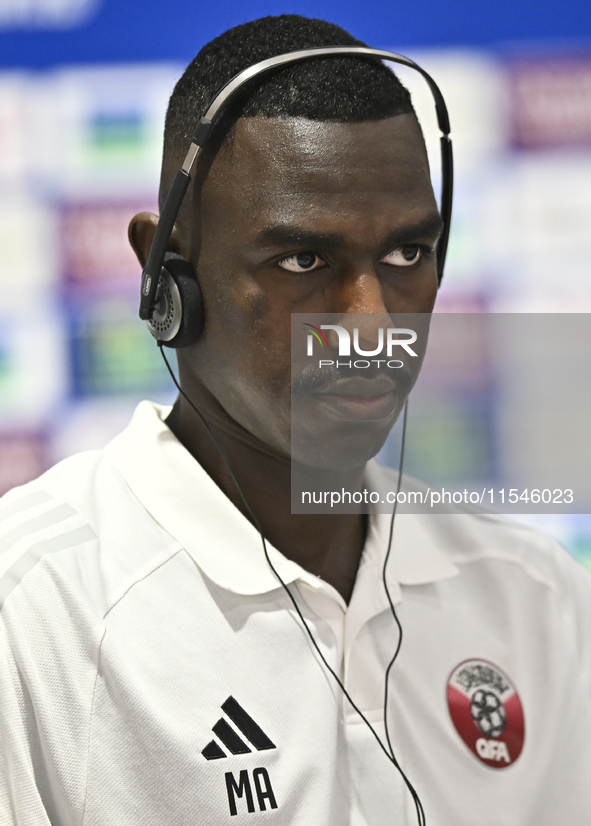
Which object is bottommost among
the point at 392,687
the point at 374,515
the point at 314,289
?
the point at 392,687

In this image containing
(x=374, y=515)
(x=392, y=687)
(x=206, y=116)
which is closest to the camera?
(x=206, y=116)

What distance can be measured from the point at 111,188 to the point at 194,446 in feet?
3.03

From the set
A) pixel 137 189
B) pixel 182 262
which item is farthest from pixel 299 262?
pixel 137 189

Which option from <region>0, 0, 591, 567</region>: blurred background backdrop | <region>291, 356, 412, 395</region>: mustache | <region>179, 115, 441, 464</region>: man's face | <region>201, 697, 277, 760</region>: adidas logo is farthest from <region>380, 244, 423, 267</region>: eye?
<region>0, 0, 591, 567</region>: blurred background backdrop

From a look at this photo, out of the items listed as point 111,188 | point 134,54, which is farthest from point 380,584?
point 134,54

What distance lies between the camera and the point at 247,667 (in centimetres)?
84

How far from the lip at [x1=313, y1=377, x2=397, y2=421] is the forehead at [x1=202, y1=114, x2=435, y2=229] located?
6.6 inches

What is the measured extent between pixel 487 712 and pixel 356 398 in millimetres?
399

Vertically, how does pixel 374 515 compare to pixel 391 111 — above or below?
below

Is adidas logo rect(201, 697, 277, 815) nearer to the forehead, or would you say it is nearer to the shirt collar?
the shirt collar

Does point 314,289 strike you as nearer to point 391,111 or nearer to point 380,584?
point 391,111

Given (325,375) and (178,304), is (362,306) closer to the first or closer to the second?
(325,375)

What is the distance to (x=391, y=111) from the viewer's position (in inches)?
34.5

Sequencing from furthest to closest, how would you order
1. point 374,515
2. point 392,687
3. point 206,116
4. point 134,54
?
1. point 134,54
2. point 374,515
3. point 392,687
4. point 206,116
